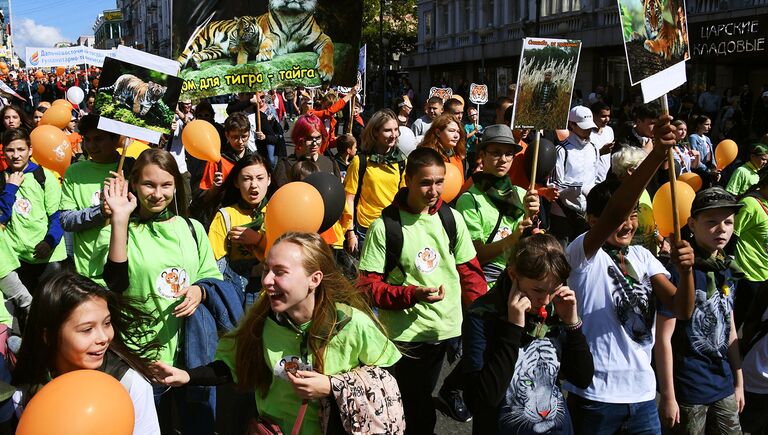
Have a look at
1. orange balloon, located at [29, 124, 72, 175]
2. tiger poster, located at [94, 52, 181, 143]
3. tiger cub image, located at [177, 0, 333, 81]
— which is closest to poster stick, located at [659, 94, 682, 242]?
tiger poster, located at [94, 52, 181, 143]

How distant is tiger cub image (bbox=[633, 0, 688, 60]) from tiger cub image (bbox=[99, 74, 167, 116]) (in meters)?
2.47

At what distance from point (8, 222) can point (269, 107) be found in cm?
706

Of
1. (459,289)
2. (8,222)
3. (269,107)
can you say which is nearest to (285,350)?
(459,289)

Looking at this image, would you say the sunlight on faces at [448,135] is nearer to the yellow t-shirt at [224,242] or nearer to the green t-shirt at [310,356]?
the yellow t-shirt at [224,242]

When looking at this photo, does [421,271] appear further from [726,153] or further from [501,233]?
[726,153]

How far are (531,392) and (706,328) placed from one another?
1185 millimetres

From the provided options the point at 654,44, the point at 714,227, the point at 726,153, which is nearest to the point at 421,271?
the point at 714,227

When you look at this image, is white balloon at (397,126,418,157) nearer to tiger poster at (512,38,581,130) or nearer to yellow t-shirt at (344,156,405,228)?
yellow t-shirt at (344,156,405,228)

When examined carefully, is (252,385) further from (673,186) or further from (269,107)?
(269,107)

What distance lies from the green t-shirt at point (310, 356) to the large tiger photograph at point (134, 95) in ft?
5.94

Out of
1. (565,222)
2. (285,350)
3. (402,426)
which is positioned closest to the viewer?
(402,426)

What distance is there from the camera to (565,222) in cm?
690

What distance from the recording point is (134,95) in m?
4.12

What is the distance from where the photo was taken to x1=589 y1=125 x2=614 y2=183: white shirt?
7715 millimetres
